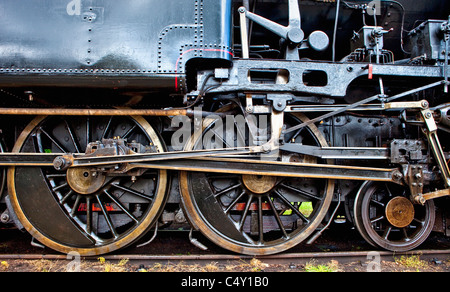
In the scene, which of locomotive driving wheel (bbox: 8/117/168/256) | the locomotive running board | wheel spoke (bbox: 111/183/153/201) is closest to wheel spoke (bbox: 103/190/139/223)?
locomotive driving wheel (bbox: 8/117/168/256)

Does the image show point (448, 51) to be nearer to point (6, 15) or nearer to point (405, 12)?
point (405, 12)

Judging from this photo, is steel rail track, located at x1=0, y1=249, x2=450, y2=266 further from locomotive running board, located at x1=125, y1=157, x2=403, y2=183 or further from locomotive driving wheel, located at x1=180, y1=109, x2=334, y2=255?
locomotive running board, located at x1=125, y1=157, x2=403, y2=183

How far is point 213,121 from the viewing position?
9.79 ft

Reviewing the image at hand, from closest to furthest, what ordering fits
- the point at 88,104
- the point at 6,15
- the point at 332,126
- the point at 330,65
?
the point at 6,15
the point at 330,65
the point at 88,104
the point at 332,126

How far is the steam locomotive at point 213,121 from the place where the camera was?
2.49m

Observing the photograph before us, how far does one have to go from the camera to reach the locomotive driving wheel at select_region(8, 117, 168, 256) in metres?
2.94

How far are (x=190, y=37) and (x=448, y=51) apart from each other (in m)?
2.70

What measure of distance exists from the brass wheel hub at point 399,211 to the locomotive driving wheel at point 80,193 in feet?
8.20

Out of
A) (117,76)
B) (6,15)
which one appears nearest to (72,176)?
(117,76)

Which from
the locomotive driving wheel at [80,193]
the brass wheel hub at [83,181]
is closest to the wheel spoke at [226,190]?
the locomotive driving wheel at [80,193]

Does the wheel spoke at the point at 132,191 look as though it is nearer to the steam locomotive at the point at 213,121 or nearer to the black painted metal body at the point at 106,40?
the steam locomotive at the point at 213,121

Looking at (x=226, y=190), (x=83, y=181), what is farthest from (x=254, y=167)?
(x=83, y=181)

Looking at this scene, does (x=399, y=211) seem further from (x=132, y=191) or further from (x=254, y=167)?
(x=132, y=191)

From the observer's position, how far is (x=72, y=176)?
9.64ft
